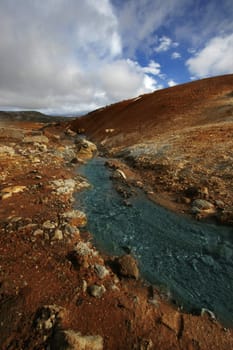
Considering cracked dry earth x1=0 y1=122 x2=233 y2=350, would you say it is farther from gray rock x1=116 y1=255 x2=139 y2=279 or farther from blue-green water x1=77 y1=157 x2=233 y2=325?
blue-green water x1=77 y1=157 x2=233 y2=325

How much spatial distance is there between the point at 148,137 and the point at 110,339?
64.3 feet

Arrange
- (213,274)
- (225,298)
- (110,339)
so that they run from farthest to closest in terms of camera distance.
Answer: (213,274) → (225,298) → (110,339)

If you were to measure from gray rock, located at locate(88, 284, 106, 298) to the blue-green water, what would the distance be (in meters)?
1.37

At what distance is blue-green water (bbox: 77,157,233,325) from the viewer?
538cm

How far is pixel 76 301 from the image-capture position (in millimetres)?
4590

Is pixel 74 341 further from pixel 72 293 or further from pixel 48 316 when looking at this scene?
pixel 72 293

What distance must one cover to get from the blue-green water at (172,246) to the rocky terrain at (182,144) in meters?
1.07

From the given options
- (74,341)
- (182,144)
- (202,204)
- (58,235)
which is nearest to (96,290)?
(74,341)

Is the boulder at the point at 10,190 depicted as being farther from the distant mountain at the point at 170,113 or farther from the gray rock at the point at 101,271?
the distant mountain at the point at 170,113

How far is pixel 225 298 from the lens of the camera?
5250 mm

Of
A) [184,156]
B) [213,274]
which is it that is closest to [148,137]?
[184,156]

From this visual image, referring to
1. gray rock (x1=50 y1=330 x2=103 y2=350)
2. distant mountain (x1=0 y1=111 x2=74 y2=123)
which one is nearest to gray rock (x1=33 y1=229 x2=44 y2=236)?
gray rock (x1=50 y1=330 x2=103 y2=350)

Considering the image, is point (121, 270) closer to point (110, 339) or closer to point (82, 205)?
point (110, 339)

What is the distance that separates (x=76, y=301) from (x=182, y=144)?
14629 millimetres
